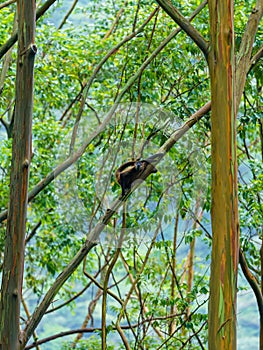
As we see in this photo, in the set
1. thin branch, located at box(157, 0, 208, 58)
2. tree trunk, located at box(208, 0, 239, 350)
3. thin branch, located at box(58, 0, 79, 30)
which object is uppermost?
thin branch, located at box(58, 0, 79, 30)

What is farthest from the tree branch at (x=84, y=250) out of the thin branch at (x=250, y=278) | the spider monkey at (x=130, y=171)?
the thin branch at (x=250, y=278)

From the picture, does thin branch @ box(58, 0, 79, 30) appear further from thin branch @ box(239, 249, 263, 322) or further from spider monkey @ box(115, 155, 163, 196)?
spider monkey @ box(115, 155, 163, 196)

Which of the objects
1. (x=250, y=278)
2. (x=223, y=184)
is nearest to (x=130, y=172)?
(x=223, y=184)

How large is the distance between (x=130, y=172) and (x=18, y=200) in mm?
295

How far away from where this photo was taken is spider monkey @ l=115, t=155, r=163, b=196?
1.83 metres

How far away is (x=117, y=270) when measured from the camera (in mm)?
4402

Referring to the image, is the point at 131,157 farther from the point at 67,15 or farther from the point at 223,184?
the point at 67,15

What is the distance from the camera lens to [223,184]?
63.3 inches

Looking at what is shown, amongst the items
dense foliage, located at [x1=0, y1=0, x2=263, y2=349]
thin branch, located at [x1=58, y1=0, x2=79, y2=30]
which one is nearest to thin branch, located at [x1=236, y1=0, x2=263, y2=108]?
dense foliage, located at [x1=0, y1=0, x2=263, y2=349]

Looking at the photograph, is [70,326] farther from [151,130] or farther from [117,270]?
[151,130]

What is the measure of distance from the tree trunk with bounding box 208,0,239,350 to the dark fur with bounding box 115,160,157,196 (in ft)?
0.86

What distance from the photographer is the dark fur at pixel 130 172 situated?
1.83 metres

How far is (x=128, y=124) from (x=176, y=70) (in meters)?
0.90

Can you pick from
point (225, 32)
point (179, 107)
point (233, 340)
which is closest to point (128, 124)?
point (179, 107)
